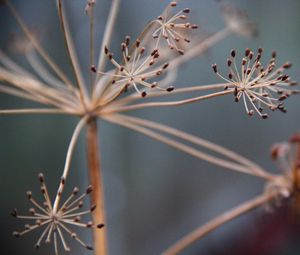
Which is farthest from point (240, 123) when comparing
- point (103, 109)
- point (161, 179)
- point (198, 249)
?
point (103, 109)

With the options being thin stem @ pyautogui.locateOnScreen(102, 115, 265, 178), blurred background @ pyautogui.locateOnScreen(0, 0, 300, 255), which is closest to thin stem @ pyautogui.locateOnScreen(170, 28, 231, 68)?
thin stem @ pyautogui.locateOnScreen(102, 115, 265, 178)

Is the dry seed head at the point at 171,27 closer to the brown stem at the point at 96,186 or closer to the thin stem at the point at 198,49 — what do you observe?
the brown stem at the point at 96,186

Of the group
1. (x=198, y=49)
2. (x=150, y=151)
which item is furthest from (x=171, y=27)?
(x=150, y=151)

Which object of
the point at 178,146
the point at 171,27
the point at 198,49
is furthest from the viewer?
the point at 198,49

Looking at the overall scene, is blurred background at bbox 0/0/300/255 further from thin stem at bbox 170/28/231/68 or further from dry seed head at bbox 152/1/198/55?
dry seed head at bbox 152/1/198/55

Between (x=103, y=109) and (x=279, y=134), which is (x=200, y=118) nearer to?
(x=279, y=134)

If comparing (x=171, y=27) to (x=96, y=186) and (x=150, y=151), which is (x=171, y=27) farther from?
(x=150, y=151)
